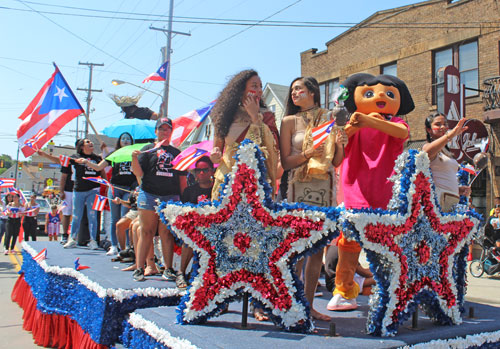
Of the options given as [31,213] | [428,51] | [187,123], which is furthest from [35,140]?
[428,51]

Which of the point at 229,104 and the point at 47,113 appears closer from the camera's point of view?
the point at 229,104

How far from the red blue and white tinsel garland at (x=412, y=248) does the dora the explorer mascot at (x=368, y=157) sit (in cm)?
41

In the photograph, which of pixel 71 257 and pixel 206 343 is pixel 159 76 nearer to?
pixel 71 257

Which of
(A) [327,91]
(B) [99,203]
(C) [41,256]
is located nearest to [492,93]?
(A) [327,91]

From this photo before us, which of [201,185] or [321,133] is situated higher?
[321,133]

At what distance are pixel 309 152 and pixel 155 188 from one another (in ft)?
6.31

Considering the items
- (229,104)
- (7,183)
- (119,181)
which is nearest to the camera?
(229,104)

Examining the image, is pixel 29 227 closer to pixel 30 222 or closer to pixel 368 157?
pixel 30 222

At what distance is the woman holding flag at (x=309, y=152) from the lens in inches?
136

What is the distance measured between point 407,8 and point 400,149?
1505 centimetres

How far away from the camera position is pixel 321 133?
3.46 metres

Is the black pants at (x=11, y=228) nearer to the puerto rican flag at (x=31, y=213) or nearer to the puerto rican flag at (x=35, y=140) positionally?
the puerto rican flag at (x=31, y=213)

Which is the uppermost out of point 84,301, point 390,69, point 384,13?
point 384,13

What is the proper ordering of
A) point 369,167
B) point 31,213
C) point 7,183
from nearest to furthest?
point 369,167 → point 7,183 → point 31,213
